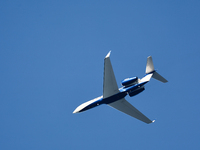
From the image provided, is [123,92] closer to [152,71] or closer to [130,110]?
[130,110]

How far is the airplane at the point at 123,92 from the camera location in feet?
119

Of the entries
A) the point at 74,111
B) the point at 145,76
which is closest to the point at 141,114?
the point at 145,76

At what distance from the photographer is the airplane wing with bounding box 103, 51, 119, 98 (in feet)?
105

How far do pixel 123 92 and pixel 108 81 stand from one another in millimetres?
5296

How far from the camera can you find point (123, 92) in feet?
127

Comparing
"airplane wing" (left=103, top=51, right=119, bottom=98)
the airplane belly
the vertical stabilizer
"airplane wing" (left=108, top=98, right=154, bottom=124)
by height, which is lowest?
"airplane wing" (left=108, top=98, right=154, bottom=124)

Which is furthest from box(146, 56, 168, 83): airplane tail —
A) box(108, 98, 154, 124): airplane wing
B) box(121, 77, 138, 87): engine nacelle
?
box(108, 98, 154, 124): airplane wing

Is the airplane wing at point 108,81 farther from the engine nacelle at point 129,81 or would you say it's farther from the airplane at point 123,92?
the engine nacelle at point 129,81

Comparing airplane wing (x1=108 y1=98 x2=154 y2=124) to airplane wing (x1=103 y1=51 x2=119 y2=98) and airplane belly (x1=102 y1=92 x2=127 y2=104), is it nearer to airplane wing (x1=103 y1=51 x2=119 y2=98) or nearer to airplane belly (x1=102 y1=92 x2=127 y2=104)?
airplane belly (x1=102 y1=92 x2=127 y2=104)

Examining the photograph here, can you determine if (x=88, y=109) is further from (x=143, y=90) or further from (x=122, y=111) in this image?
(x=143, y=90)

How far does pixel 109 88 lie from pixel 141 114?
410 inches

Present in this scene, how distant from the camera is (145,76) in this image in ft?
134

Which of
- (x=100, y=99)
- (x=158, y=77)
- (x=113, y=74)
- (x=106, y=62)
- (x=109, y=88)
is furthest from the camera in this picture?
(x=158, y=77)

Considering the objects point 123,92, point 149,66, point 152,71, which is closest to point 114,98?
point 123,92
